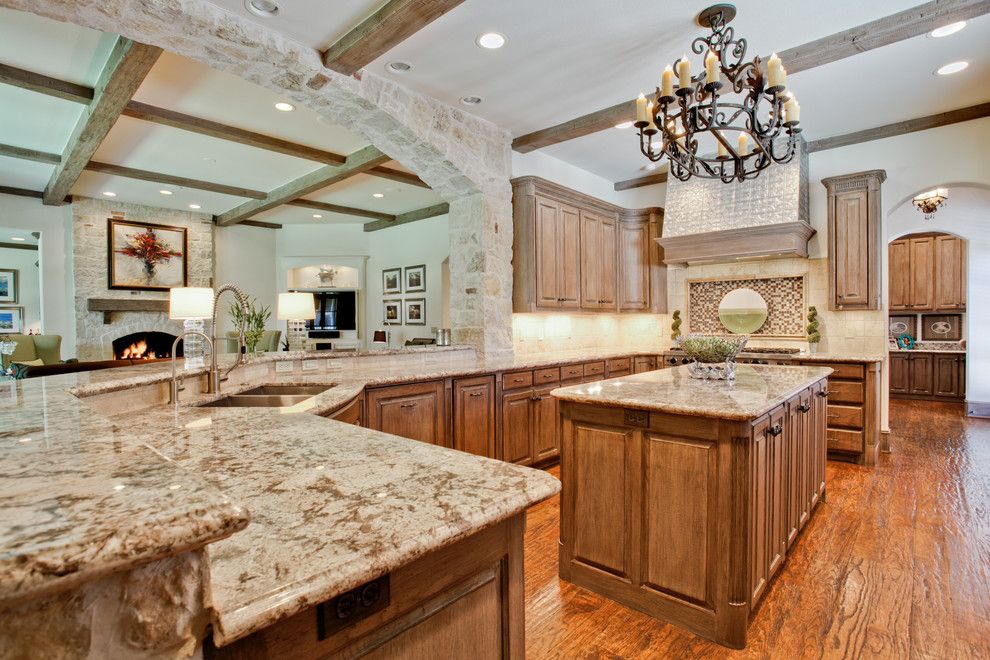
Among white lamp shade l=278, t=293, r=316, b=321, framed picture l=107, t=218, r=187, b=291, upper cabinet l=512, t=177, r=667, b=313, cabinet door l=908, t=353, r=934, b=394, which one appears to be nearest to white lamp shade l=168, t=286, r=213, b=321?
white lamp shade l=278, t=293, r=316, b=321

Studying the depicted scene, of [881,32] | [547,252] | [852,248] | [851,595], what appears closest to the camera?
[851,595]

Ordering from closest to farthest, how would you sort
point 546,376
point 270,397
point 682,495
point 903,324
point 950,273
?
point 682,495 → point 270,397 → point 546,376 → point 950,273 → point 903,324

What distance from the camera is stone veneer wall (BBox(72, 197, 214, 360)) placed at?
21.6ft

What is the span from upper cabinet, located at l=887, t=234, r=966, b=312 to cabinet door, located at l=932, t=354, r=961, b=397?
2.51 ft

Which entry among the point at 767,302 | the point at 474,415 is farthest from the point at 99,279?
the point at 767,302

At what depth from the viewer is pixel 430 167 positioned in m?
4.08

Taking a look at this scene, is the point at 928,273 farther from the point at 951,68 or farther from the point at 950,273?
the point at 951,68

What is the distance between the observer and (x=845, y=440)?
4203mm

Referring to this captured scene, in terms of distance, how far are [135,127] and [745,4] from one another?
190 inches

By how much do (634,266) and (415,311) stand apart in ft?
12.3

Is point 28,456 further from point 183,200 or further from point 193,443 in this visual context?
point 183,200

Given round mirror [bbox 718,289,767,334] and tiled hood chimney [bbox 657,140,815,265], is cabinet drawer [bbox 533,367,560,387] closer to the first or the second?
tiled hood chimney [bbox 657,140,815,265]

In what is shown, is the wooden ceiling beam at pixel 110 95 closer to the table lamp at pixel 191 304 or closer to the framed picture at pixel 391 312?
the table lamp at pixel 191 304

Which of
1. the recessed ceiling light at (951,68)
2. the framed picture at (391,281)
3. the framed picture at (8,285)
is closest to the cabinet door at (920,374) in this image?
the recessed ceiling light at (951,68)
